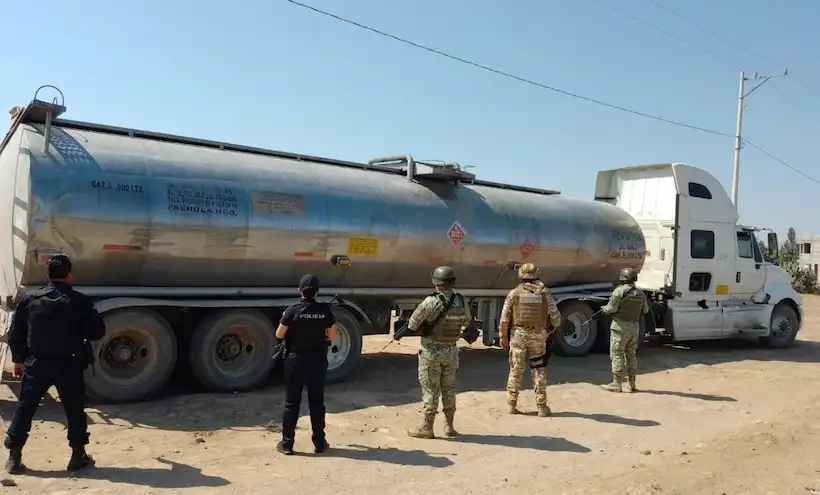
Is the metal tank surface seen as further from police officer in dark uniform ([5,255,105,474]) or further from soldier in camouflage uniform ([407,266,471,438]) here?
soldier in camouflage uniform ([407,266,471,438])

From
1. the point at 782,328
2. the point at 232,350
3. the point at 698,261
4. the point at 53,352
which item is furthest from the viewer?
the point at 782,328

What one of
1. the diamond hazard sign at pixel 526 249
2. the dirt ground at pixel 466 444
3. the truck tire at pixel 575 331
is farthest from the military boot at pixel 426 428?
the truck tire at pixel 575 331

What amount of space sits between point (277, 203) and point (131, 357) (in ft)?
9.02

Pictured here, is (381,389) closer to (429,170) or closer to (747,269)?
(429,170)

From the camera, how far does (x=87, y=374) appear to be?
7.95 metres

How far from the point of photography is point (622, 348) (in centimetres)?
1005

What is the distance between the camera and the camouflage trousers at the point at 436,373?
7117 millimetres

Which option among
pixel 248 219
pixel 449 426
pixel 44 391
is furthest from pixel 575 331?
pixel 44 391

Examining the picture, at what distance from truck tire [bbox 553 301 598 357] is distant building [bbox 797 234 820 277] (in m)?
40.8

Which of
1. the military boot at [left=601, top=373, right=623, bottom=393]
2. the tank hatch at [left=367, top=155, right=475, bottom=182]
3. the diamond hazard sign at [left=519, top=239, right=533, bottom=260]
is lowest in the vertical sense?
the military boot at [left=601, top=373, right=623, bottom=393]

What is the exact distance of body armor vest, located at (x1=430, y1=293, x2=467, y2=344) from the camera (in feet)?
23.3

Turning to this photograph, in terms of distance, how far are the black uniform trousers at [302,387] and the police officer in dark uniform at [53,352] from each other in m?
1.71

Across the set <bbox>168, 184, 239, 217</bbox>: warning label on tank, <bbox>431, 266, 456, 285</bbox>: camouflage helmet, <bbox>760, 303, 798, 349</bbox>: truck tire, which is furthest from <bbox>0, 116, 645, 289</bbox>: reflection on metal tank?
<bbox>760, 303, 798, 349</bbox>: truck tire

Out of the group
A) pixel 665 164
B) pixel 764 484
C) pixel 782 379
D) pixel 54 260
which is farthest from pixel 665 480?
pixel 665 164
